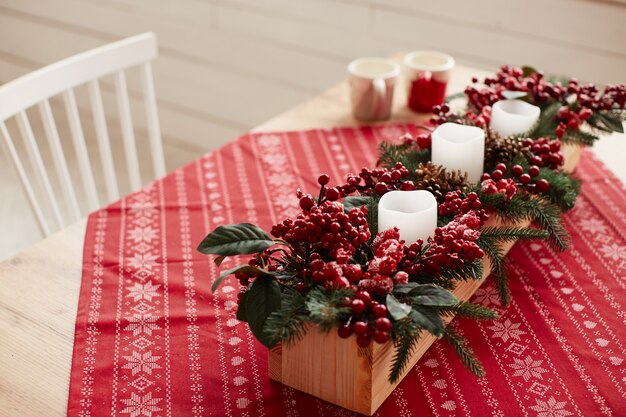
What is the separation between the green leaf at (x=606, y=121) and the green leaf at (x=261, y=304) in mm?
753

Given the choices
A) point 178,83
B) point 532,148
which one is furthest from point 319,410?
point 178,83

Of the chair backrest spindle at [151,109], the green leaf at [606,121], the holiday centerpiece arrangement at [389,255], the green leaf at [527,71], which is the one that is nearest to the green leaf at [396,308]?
the holiday centerpiece arrangement at [389,255]

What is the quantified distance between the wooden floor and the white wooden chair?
3.35 ft

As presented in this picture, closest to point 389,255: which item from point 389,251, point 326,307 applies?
point 389,251

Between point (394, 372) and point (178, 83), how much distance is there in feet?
7.62

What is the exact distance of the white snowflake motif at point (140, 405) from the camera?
0.82m

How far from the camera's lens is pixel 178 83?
9.41 ft

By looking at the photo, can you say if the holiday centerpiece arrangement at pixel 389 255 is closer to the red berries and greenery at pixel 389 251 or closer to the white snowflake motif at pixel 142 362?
the red berries and greenery at pixel 389 251

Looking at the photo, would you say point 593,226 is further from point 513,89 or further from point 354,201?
point 354,201

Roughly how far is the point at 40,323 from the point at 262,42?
1784mm

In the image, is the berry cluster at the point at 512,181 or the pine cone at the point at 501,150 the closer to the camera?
the berry cluster at the point at 512,181

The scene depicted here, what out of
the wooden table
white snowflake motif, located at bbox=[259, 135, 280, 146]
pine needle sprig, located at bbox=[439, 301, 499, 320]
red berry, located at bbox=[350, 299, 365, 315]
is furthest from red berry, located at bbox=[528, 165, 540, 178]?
→ the wooden table

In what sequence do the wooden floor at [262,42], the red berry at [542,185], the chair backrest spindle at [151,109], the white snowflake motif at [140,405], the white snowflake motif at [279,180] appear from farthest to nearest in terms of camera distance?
the wooden floor at [262,42] < the chair backrest spindle at [151,109] < the white snowflake motif at [279,180] < the red berry at [542,185] < the white snowflake motif at [140,405]

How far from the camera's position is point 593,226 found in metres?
1.20
